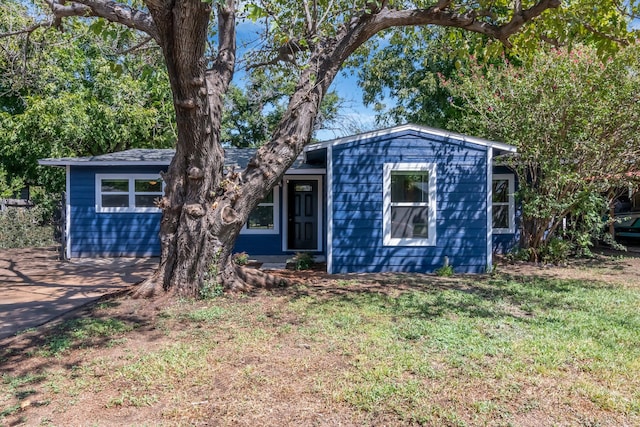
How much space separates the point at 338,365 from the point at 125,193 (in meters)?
9.50

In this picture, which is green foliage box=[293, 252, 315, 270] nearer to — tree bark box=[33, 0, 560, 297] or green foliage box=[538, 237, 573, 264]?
tree bark box=[33, 0, 560, 297]

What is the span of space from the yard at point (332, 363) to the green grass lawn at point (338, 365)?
0.05 ft

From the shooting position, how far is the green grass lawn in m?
2.98

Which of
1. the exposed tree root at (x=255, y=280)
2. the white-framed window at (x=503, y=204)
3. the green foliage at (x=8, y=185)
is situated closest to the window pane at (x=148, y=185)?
the exposed tree root at (x=255, y=280)

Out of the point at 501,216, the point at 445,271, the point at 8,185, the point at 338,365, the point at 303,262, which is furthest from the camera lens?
the point at 8,185

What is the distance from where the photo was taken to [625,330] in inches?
185

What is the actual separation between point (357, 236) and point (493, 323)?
3962 mm

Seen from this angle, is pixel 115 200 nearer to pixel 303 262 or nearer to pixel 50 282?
pixel 50 282

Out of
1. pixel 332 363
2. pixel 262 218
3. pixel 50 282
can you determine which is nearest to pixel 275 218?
pixel 262 218

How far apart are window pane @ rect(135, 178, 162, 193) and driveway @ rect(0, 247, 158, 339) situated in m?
1.85

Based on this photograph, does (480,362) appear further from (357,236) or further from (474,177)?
(474,177)

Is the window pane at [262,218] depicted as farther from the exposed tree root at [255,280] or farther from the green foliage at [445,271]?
the green foliage at [445,271]

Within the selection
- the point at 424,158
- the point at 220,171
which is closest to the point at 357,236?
the point at 424,158

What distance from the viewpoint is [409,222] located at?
876 centimetres
